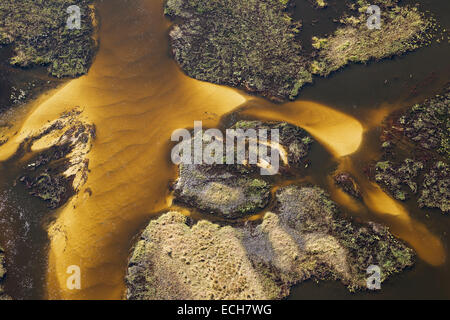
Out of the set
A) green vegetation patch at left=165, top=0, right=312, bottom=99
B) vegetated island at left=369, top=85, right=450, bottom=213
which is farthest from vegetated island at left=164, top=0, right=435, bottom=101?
vegetated island at left=369, top=85, right=450, bottom=213

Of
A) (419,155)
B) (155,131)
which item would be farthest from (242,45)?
(419,155)

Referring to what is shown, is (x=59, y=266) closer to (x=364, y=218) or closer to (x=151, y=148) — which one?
(x=151, y=148)

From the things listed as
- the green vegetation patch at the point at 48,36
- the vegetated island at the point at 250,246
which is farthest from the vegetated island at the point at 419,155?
the green vegetation patch at the point at 48,36

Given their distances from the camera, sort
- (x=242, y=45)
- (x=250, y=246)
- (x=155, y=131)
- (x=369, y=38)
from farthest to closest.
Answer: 1. (x=242, y=45)
2. (x=369, y=38)
3. (x=155, y=131)
4. (x=250, y=246)

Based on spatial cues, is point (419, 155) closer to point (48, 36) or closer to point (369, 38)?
point (369, 38)

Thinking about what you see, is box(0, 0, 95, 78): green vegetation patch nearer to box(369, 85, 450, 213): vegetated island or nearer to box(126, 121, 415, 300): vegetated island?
box(126, 121, 415, 300): vegetated island

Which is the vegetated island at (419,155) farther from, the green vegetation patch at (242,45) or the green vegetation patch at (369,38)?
the green vegetation patch at (242,45)
